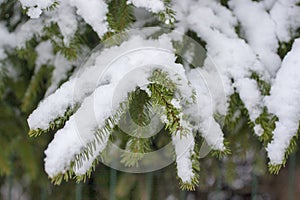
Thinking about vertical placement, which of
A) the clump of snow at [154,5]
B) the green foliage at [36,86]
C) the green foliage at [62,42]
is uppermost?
the clump of snow at [154,5]

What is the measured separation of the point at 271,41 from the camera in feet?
4.81

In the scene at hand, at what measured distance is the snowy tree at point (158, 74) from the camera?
110cm

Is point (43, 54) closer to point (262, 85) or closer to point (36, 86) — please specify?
point (36, 86)

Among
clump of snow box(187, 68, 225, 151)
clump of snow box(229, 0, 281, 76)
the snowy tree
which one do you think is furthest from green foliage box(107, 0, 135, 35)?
clump of snow box(229, 0, 281, 76)

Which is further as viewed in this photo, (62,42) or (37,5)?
(62,42)

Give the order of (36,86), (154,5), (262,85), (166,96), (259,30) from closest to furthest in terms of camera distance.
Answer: (166,96) < (154,5) < (262,85) < (259,30) < (36,86)

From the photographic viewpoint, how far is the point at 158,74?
3.67 feet

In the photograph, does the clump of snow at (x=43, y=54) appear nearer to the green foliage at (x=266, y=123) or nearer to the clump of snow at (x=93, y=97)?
the clump of snow at (x=93, y=97)

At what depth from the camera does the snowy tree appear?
110 cm

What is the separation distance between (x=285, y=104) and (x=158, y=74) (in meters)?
0.38

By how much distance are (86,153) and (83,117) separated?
0.28ft

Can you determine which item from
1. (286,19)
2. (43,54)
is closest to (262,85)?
(286,19)

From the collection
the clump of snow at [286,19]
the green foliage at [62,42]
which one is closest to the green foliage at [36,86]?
the green foliage at [62,42]

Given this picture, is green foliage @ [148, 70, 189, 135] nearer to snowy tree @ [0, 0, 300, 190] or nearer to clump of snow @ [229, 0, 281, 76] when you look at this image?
snowy tree @ [0, 0, 300, 190]
